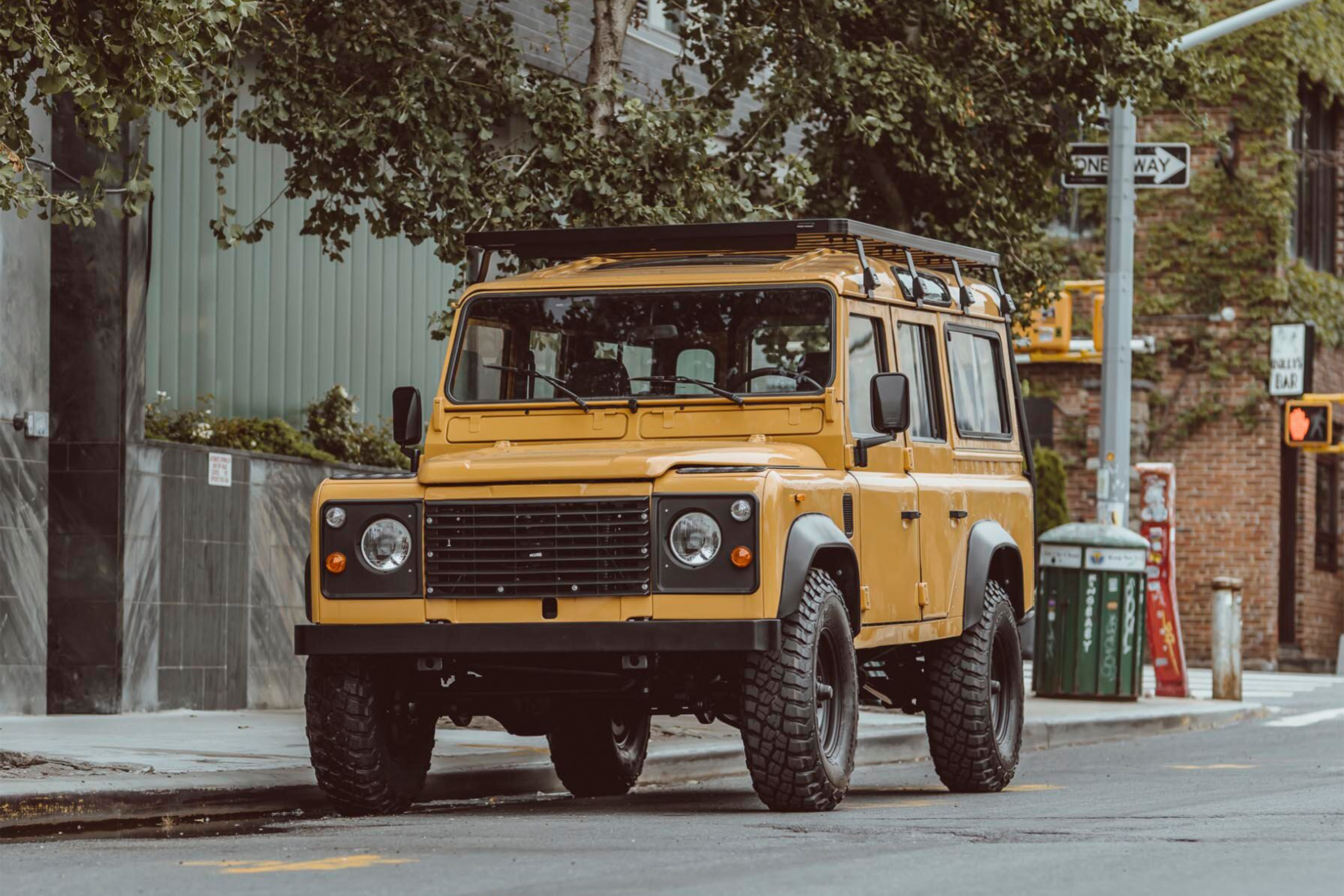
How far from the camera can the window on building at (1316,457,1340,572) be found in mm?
34994

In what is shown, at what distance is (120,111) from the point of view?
→ 1095 cm

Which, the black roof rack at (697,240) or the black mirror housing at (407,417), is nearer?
the black mirror housing at (407,417)

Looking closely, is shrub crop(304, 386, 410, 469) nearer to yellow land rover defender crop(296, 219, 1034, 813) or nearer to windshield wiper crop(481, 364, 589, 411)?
yellow land rover defender crop(296, 219, 1034, 813)

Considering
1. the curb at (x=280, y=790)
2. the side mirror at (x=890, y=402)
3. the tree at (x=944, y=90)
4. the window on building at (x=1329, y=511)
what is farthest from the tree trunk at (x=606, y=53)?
the window on building at (x=1329, y=511)

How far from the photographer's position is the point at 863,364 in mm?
10883

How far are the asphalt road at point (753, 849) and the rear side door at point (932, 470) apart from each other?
104cm

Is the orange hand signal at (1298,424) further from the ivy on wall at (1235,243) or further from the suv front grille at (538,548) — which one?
the suv front grille at (538,548)

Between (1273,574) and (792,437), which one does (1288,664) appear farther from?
(792,437)

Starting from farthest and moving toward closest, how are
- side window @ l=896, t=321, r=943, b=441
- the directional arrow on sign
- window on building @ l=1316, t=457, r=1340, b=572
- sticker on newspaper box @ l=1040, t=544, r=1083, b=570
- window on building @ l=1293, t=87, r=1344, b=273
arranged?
window on building @ l=1316, t=457, r=1340, b=572
window on building @ l=1293, t=87, r=1344, b=273
the directional arrow on sign
sticker on newspaper box @ l=1040, t=544, r=1083, b=570
side window @ l=896, t=321, r=943, b=441

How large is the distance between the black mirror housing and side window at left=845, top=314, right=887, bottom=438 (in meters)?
1.94

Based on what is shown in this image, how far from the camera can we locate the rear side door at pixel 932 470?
Answer: 1120 centimetres

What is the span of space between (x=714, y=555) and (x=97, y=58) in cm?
348

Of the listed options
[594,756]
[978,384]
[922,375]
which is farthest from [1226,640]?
[594,756]

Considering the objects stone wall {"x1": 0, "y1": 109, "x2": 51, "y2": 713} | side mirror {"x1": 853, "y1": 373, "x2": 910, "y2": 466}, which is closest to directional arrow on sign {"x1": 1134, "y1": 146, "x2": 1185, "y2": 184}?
stone wall {"x1": 0, "y1": 109, "x2": 51, "y2": 713}
